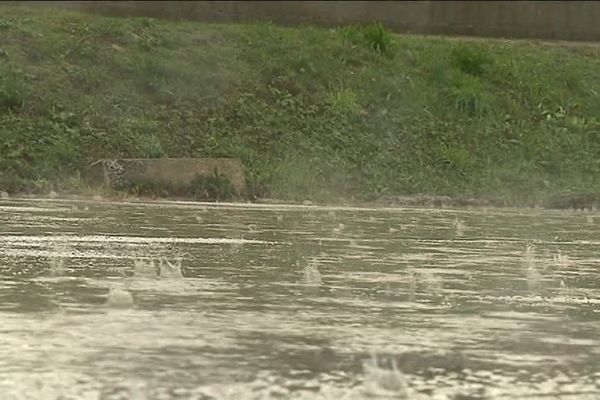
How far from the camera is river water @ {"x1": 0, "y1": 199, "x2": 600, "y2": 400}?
4.67 metres

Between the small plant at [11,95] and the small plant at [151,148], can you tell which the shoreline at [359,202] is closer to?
the small plant at [151,148]

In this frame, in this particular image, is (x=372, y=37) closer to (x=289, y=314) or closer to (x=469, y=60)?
(x=469, y=60)

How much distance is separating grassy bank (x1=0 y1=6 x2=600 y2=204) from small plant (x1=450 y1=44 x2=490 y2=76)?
0.10 feet

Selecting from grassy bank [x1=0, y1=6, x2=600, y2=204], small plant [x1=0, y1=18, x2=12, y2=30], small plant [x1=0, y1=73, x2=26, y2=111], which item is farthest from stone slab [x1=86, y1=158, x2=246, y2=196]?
small plant [x1=0, y1=18, x2=12, y2=30]

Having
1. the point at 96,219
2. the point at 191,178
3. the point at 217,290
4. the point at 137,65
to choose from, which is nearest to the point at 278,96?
the point at 137,65

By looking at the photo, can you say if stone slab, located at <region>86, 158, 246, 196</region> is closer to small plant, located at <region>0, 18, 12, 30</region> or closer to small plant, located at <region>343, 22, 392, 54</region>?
small plant, located at <region>0, 18, 12, 30</region>

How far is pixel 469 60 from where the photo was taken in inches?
974

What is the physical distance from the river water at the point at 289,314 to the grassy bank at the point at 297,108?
7209mm

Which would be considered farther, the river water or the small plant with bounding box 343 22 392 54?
the small plant with bounding box 343 22 392 54

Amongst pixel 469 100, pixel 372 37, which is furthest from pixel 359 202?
pixel 372 37

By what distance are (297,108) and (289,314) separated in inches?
606

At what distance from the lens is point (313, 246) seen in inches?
405

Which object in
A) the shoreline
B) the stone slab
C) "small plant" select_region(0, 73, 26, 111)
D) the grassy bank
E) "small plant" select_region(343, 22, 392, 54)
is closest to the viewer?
the shoreline

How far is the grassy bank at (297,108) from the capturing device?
61.8ft
